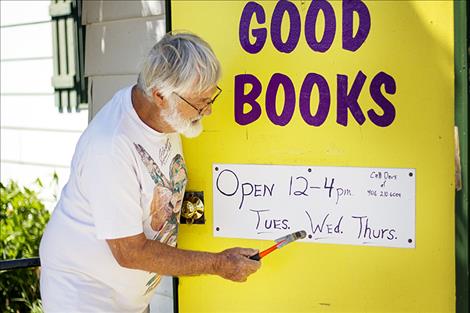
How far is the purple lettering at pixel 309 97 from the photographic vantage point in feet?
7.75

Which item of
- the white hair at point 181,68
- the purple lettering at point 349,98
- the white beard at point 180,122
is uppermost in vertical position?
the white hair at point 181,68

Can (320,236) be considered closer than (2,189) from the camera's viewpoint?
Yes

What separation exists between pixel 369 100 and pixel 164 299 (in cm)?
179

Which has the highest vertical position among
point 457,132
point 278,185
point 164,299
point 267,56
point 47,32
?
point 47,32

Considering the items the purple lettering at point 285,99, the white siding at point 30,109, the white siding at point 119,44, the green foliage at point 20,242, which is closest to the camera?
the purple lettering at point 285,99

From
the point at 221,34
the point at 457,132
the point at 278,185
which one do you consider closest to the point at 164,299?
the point at 278,185

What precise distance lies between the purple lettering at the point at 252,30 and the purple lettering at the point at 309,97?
22cm

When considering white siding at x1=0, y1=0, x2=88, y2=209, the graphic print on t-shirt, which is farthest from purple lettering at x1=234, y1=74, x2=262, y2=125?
white siding at x1=0, y1=0, x2=88, y2=209

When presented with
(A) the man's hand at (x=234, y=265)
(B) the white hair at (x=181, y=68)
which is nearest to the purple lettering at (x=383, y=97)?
(B) the white hair at (x=181, y=68)

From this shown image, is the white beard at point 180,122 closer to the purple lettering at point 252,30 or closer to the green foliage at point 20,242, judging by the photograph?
the purple lettering at point 252,30

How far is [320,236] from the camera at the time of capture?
2.41 m

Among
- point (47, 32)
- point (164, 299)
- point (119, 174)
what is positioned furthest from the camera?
point (47, 32)

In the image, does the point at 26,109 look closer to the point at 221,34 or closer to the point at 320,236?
the point at 221,34

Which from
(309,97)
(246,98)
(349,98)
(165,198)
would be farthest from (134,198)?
(349,98)
